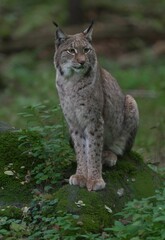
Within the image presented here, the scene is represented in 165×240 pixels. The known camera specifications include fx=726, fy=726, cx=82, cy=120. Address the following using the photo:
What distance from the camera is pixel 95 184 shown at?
6.60 meters

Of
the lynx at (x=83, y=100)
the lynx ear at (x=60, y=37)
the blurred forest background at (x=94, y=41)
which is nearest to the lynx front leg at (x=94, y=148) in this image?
the lynx at (x=83, y=100)

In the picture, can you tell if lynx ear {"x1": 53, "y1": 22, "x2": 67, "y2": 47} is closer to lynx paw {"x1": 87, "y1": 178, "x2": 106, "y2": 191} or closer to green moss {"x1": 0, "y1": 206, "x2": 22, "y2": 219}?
lynx paw {"x1": 87, "y1": 178, "x2": 106, "y2": 191}

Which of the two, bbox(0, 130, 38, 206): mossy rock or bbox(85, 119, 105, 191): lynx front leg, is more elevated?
bbox(85, 119, 105, 191): lynx front leg

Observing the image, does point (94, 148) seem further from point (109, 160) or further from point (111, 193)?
point (111, 193)

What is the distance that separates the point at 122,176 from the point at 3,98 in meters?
9.48

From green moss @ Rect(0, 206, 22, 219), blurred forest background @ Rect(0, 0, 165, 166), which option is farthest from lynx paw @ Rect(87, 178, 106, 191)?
blurred forest background @ Rect(0, 0, 165, 166)

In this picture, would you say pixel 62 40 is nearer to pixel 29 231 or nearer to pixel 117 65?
pixel 29 231

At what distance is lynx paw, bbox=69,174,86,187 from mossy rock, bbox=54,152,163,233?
0.08 metres

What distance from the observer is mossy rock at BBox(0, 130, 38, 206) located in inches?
267

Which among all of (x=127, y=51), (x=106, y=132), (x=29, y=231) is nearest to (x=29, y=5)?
(x=127, y=51)

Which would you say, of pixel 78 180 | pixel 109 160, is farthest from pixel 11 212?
pixel 109 160

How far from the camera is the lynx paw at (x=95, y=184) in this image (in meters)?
6.59

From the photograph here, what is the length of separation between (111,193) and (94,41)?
12.9m

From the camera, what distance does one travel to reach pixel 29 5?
71.9ft
